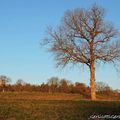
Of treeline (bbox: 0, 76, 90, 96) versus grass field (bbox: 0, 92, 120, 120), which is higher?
treeline (bbox: 0, 76, 90, 96)

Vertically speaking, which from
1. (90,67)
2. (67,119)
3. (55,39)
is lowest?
(67,119)

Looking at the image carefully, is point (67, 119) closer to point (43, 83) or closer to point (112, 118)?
point (112, 118)

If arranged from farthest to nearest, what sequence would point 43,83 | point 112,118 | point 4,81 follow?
point 4,81 → point 43,83 → point 112,118

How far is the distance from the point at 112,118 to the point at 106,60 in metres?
30.7

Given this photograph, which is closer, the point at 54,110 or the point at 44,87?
the point at 54,110

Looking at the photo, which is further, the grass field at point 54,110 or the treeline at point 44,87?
the treeline at point 44,87

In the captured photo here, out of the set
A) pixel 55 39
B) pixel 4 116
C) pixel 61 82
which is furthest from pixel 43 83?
pixel 4 116

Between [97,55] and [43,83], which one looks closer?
[97,55]

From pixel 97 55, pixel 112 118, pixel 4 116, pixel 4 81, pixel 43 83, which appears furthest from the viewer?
pixel 4 81

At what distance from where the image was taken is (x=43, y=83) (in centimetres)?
7688

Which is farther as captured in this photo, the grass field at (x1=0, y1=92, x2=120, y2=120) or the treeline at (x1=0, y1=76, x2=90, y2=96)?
the treeline at (x1=0, y1=76, x2=90, y2=96)

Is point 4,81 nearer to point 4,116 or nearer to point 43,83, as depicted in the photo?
point 43,83

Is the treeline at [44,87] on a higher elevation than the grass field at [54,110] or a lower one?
higher

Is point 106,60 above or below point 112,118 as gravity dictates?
above
